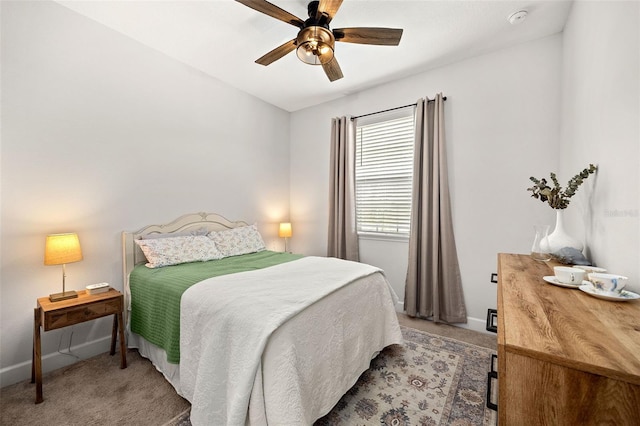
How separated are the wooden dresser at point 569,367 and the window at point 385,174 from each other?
2.49 meters

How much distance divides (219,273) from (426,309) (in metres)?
2.20

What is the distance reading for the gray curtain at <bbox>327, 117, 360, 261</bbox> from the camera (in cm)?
355

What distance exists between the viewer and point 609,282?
908mm

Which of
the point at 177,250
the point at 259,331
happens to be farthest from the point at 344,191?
the point at 259,331

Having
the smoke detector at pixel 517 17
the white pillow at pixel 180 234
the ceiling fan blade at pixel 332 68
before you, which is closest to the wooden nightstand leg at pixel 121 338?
the white pillow at pixel 180 234

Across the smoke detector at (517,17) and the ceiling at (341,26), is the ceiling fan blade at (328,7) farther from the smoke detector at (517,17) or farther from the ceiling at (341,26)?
the smoke detector at (517,17)

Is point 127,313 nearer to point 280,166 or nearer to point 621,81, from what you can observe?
point 280,166

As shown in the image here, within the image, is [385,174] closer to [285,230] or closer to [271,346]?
[285,230]

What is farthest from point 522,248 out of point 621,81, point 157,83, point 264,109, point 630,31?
point 157,83

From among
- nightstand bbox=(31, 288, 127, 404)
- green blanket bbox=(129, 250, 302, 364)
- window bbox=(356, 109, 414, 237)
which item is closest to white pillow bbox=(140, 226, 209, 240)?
green blanket bbox=(129, 250, 302, 364)

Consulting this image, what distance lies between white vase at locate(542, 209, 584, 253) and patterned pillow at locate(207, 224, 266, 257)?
266cm

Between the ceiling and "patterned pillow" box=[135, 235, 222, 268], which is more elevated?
the ceiling

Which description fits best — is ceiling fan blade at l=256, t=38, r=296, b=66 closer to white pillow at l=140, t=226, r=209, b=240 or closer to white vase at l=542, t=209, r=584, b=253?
white pillow at l=140, t=226, r=209, b=240

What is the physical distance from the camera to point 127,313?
2.35m
